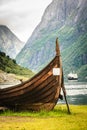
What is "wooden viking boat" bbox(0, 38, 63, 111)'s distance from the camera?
67.3 ft

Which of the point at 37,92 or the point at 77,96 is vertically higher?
the point at 37,92

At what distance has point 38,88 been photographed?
20562 mm

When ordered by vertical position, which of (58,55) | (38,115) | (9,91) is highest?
(58,55)

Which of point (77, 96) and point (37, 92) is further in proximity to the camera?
point (77, 96)

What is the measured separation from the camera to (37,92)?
67.6 feet

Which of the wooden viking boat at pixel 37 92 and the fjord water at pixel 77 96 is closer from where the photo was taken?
the wooden viking boat at pixel 37 92

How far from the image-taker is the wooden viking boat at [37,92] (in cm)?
2052

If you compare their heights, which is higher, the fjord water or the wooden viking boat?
the wooden viking boat

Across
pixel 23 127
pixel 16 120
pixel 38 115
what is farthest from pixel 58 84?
pixel 23 127

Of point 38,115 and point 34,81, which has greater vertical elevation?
point 34,81

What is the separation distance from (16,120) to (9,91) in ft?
13.4

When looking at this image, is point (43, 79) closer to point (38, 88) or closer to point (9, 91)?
point (38, 88)

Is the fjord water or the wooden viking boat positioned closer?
the wooden viking boat

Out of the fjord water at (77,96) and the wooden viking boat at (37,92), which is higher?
the wooden viking boat at (37,92)
